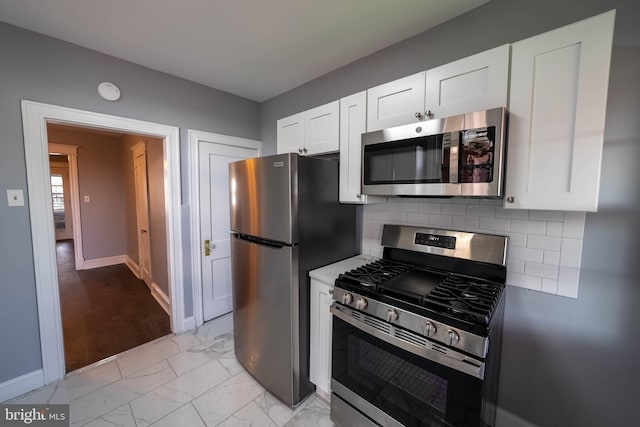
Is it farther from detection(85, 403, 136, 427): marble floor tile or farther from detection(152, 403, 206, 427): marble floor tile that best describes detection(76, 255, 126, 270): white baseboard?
detection(152, 403, 206, 427): marble floor tile

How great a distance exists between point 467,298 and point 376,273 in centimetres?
52

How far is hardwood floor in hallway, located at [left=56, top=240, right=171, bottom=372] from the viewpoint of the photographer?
236 centimetres

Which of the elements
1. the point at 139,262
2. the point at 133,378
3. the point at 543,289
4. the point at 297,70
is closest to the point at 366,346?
the point at 543,289

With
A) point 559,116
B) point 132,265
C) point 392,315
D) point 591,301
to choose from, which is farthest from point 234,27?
point 132,265

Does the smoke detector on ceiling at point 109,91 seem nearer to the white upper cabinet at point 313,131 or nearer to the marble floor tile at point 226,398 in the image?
Answer: the white upper cabinet at point 313,131

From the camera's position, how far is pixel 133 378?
1984 mm

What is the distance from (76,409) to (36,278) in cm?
97

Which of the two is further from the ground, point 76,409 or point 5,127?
point 5,127

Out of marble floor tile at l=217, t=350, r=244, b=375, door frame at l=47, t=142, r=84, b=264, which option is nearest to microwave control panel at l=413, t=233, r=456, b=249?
marble floor tile at l=217, t=350, r=244, b=375

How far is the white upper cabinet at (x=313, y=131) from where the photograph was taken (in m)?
1.82

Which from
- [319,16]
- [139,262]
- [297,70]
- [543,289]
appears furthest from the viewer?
[139,262]

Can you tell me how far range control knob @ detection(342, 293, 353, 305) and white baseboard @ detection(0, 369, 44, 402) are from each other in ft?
7.83

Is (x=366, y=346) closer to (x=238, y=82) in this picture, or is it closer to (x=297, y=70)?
(x=297, y=70)

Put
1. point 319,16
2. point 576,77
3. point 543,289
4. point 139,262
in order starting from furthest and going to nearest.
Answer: point 139,262 < point 319,16 < point 543,289 < point 576,77
